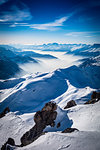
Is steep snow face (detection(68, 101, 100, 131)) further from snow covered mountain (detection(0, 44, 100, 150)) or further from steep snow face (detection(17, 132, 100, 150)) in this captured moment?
steep snow face (detection(17, 132, 100, 150))

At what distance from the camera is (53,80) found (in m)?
96.0

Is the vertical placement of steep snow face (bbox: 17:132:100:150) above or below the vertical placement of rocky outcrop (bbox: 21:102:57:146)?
above

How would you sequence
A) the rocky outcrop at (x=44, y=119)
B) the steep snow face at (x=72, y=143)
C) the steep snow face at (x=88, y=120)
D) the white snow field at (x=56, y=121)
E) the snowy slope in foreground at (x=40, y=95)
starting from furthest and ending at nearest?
the snowy slope in foreground at (x=40, y=95) → the rocky outcrop at (x=44, y=119) → the steep snow face at (x=88, y=120) → the white snow field at (x=56, y=121) → the steep snow face at (x=72, y=143)

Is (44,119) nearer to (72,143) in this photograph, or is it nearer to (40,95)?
(72,143)

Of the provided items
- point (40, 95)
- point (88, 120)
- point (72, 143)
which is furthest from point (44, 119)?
point (40, 95)

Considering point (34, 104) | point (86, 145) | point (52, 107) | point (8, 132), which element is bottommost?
point (34, 104)

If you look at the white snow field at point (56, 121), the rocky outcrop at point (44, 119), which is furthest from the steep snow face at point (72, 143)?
the rocky outcrop at point (44, 119)

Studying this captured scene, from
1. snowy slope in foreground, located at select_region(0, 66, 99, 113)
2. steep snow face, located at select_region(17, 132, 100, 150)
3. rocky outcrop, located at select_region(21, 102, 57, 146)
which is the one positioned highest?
steep snow face, located at select_region(17, 132, 100, 150)

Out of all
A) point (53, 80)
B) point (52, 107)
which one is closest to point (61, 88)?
point (53, 80)

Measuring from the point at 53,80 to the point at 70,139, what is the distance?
85524 mm

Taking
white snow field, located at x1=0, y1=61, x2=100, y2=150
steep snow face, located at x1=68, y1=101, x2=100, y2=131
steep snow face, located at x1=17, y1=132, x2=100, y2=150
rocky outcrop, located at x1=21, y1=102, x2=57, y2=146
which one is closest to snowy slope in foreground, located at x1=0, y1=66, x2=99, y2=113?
white snow field, located at x1=0, y1=61, x2=100, y2=150

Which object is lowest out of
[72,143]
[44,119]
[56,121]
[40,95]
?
[40,95]

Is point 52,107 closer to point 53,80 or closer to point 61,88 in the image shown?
point 61,88

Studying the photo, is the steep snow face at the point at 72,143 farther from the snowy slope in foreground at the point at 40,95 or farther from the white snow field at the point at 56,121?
the snowy slope in foreground at the point at 40,95
